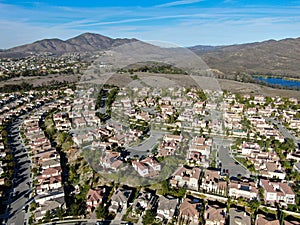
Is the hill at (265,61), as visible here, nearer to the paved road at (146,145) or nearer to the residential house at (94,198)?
the paved road at (146,145)

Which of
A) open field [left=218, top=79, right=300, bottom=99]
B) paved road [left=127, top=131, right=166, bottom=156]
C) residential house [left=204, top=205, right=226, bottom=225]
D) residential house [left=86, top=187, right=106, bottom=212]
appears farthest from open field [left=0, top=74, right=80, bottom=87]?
residential house [left=204, top=205, right=226, bottom=225]

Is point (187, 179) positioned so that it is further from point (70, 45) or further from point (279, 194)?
point (70, 45)

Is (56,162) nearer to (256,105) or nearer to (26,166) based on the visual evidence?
(26,166)

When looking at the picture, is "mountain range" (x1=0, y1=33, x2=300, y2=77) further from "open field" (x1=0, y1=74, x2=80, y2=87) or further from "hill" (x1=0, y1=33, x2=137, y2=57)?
"open field" (x1=0, y1=74, x2=80, y2=87)

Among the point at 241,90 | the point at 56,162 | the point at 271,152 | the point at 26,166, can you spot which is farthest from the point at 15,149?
the point at 241,90

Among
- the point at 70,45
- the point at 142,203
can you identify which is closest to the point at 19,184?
the point at 142,203

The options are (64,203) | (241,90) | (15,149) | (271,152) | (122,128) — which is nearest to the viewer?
(64,203)

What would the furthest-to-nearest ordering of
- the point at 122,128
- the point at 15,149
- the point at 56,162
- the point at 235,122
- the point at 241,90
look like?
the point at 241,90 → the point at 235,122 → the point at 122,128 → the point at 15,149 → the point at 56,162

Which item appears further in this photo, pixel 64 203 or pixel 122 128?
pixel 122 128
